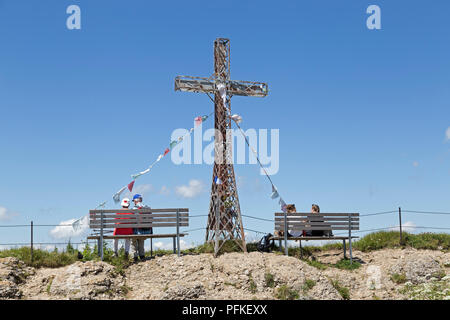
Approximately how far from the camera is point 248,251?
18.0 m

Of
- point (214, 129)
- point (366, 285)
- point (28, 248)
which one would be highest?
point (214, 129)

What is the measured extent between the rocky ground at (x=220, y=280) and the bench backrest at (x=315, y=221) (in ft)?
4.41

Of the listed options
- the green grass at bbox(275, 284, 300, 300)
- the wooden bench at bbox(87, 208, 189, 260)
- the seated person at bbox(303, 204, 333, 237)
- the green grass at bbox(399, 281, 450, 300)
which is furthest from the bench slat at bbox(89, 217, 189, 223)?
the green grass at bbox(399, 281, 450, 300)

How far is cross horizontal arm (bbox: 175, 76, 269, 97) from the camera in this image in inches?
716

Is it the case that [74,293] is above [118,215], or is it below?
below

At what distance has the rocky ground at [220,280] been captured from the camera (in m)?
14.2

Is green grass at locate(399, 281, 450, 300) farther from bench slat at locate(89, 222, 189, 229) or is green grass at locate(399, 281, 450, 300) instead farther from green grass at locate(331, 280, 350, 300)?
bench slat at locate(89, 222, 189, 229)

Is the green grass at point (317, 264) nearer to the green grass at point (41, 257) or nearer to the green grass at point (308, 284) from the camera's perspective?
the green grass at point (308, 284)

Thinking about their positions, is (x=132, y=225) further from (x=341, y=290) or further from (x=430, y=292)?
(x=430, y=292)

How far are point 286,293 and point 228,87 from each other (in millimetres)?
7449

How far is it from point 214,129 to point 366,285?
7.17 metres

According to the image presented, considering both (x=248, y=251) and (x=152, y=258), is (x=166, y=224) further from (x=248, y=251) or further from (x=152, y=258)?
(x=248, y=251)
